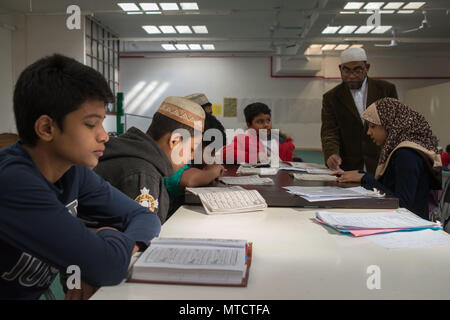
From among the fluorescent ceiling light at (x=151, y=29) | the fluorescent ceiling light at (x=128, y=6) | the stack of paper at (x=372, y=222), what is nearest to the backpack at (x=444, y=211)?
the stack of paper at (x=372, y=222)

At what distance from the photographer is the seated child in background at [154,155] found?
1.47 metres

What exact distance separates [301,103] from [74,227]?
11921 millimetres

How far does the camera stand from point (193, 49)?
11.5 m

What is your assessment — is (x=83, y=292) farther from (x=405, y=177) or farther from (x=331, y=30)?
(x=331, y=30)

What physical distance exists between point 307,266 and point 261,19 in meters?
8.15

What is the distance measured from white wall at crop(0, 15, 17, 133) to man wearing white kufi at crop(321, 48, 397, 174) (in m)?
6.56

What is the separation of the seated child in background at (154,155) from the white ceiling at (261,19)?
513 cm

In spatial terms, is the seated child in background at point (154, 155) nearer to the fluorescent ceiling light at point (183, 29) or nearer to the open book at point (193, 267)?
the open book at point (193, 267)

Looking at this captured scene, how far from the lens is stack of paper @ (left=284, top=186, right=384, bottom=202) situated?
158 centimetres

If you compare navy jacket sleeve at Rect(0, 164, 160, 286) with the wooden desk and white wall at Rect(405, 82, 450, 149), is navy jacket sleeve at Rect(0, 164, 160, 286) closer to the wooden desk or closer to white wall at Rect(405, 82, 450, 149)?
the wooden desk

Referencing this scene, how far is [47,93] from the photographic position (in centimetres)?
89

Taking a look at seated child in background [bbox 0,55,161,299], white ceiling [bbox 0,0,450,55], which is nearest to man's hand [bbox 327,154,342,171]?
seated child in background [bbox 0,55,161,299]
